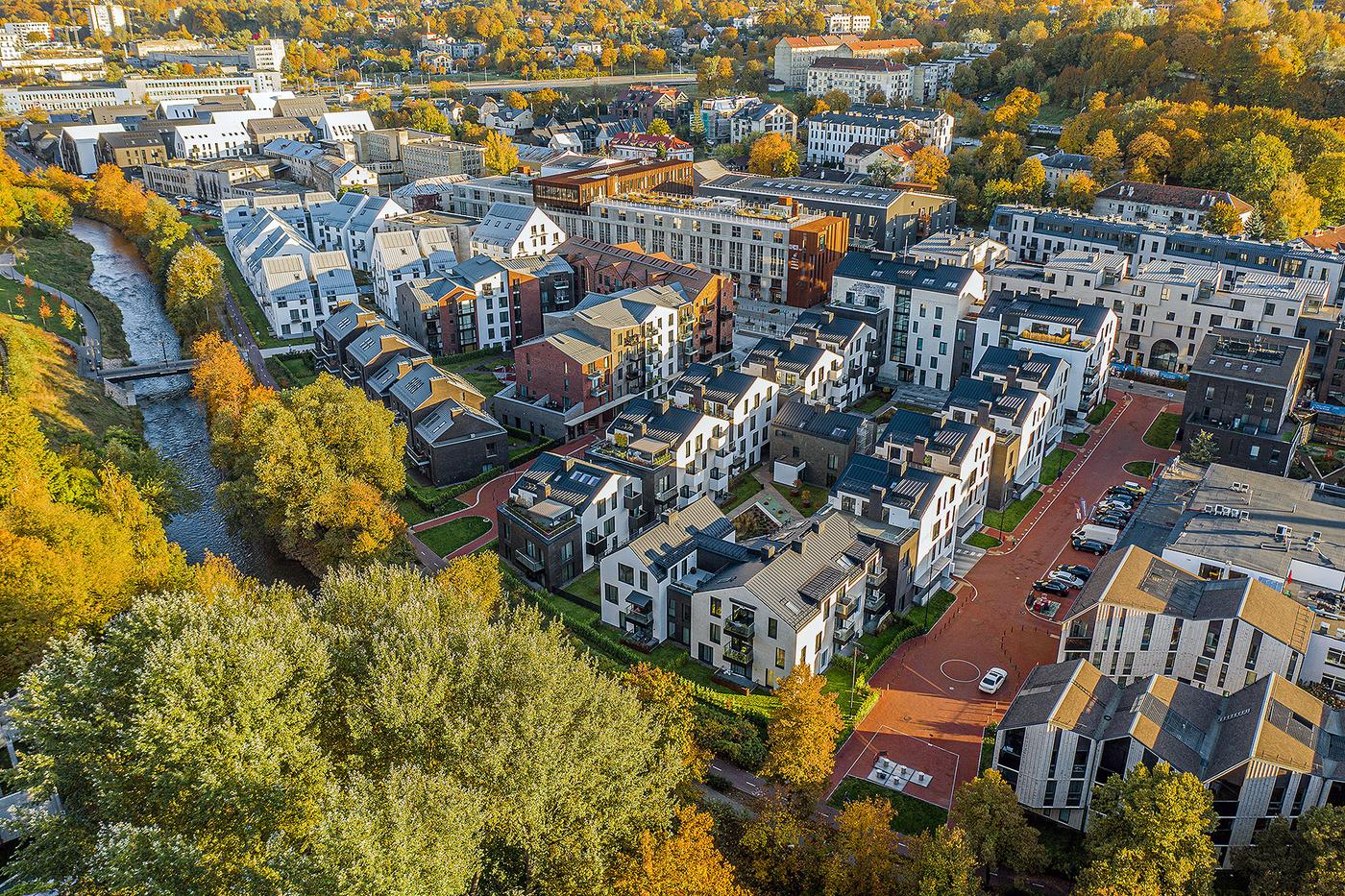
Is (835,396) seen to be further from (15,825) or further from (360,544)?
(15,825)

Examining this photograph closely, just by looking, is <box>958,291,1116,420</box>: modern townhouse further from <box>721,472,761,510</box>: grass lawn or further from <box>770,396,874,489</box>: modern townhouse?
<box>721,472,761,510</box>: grass lawn

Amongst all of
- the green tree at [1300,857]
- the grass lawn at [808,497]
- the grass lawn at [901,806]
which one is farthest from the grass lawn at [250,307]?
Result: the green tree at [1300,857]

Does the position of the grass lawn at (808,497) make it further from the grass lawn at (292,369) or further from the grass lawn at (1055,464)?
the grass lawn at (292,369)

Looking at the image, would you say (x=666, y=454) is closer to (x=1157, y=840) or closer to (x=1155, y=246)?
(x=1157, y=840)

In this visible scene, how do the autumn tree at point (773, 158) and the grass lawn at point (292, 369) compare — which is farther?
the autumn tree at point (773, 158)

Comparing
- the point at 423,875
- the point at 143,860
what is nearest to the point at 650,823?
the point at 423,875
